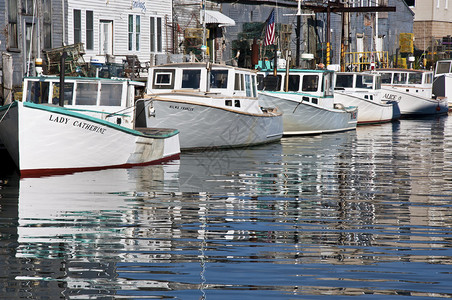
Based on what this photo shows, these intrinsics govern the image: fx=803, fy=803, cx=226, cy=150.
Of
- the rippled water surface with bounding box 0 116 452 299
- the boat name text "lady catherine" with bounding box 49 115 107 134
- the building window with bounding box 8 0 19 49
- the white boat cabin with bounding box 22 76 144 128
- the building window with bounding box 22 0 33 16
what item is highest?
the building window with bounding box 22 0 33 16

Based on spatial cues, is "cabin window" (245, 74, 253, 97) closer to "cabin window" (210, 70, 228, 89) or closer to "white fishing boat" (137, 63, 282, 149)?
"white fishing boat" (137, 63, 282, 149)

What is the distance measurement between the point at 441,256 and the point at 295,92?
69.9ft

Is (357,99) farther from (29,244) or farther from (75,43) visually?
(29,244)

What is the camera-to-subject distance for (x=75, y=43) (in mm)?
34250

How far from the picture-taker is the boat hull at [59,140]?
17094mm

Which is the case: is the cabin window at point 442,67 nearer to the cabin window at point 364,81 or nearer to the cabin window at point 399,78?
the cabin window at point 399,78

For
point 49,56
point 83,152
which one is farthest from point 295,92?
point 83,152

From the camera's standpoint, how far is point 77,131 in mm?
17719

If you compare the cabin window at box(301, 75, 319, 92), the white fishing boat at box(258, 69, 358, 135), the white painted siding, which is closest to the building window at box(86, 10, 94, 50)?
the white painted siding

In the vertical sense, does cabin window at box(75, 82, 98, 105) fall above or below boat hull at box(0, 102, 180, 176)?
above

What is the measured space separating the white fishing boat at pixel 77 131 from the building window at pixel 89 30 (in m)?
15.2

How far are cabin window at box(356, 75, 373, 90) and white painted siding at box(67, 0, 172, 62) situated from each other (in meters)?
9.89

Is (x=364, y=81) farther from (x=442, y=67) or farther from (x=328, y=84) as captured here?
(x=442, y=67)

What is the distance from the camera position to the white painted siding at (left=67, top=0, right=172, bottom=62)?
3522 centimetres
